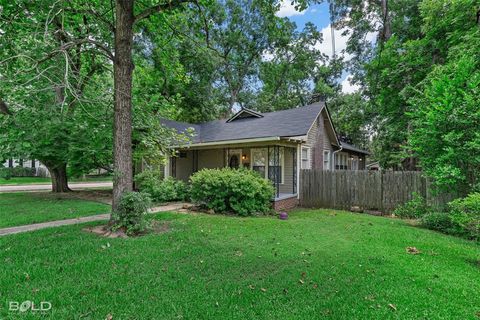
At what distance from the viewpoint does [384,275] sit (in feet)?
12.6

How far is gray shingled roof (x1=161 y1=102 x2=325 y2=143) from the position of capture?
11625 millimetres

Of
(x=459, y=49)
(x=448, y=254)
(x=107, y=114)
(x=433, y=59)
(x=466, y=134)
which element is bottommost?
(x=448, y=254)

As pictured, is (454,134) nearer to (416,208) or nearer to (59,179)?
(416,208)

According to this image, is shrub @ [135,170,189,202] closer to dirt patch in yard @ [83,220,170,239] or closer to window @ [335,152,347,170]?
dirt patch in yard @ [83,220,170,239]

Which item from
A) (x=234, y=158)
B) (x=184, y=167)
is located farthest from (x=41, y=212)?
(x=234, y=158)

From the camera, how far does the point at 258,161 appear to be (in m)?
12.8

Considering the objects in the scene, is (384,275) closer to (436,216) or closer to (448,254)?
(448,254)

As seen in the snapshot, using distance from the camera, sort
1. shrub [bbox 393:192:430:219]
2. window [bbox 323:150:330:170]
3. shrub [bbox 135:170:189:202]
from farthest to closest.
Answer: window [bbox 323:150:330:170] < shrub [bbox 135:170:189:202] < shrub [bbox 393:192:430:219]

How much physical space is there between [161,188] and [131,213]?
589 centimetres

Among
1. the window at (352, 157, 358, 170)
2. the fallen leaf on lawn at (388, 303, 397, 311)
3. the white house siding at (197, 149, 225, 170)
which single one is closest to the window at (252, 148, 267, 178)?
the white house siding at (197, 149, 225, 170)

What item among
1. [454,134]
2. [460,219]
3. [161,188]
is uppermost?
[454,134]

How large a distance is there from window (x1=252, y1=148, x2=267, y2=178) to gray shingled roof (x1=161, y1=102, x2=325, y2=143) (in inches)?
41.4

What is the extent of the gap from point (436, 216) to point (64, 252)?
9315 millimetres

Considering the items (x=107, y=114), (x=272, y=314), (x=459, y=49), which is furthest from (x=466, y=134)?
(x=107, y=114)
